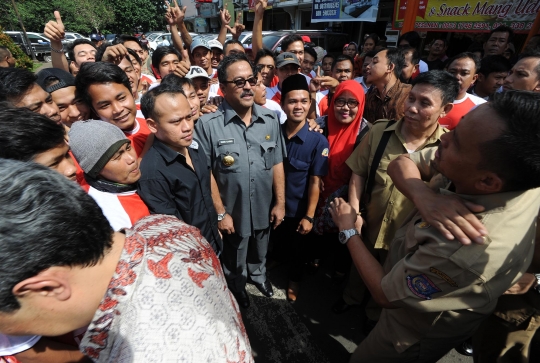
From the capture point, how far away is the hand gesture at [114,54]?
2.78m

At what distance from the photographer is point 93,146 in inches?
58.6

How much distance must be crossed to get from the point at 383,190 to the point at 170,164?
1.54m

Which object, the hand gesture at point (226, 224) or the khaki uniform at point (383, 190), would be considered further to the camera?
the hand gesture at point (226, 224)

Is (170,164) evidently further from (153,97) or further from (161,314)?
(161,314)

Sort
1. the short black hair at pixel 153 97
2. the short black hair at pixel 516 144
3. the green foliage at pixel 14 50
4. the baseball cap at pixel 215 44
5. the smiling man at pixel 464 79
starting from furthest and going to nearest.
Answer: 1. the green foliage at pixel 14 50
2. the baseball cap at pixel 215 44
3. the smiling man at pixel 464 79
4. the short black hair at pixel 153 97
5. the short black hair at pixel 516 144

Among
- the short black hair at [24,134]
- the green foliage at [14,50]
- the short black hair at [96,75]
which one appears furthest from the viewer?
the green foliage at [14,50]

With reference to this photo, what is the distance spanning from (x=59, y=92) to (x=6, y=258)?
2.16 meters

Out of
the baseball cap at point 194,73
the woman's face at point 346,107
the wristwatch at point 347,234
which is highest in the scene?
the baseball cap at point 194,73

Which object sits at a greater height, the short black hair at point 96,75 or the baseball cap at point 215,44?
the baseball cap at point 215,44

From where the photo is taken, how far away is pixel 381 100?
3090 mm

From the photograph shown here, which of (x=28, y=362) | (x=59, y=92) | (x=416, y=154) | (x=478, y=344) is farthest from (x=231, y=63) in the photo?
(x=478, y=344)

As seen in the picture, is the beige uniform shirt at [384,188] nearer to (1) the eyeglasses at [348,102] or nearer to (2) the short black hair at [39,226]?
(1) the eyeglasses at [348,102]

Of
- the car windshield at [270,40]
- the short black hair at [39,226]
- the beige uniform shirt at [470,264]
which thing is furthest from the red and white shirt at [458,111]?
the car windshield at [270,40]

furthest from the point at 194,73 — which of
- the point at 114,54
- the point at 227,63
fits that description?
the point at 227,63
